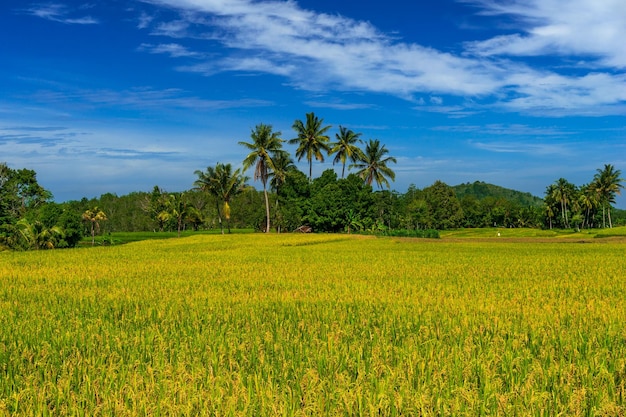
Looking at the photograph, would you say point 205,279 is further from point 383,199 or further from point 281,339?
point 383,199

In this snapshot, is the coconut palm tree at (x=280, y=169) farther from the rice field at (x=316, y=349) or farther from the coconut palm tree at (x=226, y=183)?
the rice field at (x=316, y=349)

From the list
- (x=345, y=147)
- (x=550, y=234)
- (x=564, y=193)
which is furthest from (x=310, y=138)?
(x=564, y=193)

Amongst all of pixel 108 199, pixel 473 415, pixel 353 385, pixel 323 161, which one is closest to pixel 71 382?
pixel 353 385

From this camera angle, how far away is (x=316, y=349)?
5523 mm

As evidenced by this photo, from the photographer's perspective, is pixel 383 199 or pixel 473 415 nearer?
pixel 473 415

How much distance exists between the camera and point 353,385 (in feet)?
13.9

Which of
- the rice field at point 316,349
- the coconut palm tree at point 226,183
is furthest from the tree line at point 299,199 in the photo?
the rice field at point 316,349

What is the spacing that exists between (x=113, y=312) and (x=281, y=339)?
4.28 meters

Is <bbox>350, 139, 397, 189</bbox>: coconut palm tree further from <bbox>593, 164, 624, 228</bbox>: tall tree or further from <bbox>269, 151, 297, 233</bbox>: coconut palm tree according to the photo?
<bbox>593, 164, 624, 228</bbox>: tall tree

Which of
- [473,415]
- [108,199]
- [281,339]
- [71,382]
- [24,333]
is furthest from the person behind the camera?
[108,199]

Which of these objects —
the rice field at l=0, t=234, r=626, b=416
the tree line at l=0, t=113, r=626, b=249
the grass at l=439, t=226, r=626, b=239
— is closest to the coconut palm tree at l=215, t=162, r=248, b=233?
the tree line at l=0, t=113, r=626, b=249

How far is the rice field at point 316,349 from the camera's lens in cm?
389

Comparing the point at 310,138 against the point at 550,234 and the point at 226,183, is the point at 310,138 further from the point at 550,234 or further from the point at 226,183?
the point at 550,234

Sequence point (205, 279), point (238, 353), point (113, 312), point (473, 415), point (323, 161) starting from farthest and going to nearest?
point (323, 161) → point (205, 279) → point (113, 312) → point (238, 353) → point (473, 415)
